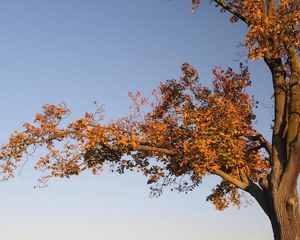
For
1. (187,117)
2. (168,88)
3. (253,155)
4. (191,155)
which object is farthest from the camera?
(168,88)

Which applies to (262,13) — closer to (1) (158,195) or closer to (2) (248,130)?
(2) (248,130)

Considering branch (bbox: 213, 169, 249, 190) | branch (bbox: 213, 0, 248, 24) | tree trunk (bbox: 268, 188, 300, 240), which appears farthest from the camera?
branch (bbox: 213, 0, 248, 24)

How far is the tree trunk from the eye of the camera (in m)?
21.9

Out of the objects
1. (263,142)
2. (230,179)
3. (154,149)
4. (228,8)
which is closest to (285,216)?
(230,179)

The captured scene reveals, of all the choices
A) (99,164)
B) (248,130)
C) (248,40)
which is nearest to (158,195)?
(99,164)

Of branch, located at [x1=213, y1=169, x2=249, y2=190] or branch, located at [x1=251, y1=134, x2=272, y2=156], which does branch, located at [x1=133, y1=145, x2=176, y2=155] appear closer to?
branch, located at [x1=213, y1=169, x2=249, y2=190]

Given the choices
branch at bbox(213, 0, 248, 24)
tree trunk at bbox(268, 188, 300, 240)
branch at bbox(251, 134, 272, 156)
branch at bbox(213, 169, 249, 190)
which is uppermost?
branch at bbox(213, 0, 248, 24)

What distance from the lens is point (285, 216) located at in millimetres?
22109

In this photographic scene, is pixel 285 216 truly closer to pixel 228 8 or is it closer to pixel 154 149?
pixel 154 149

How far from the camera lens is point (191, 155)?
23219mm

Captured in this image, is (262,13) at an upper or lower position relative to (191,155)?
upper

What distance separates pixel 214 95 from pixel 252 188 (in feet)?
21.4

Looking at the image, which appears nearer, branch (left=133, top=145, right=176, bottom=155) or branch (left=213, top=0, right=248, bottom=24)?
branch (left=133, top=145, right=176, bottom=155)

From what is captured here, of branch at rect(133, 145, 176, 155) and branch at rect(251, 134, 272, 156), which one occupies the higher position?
branch at rect(251, 134, 272, 156)
